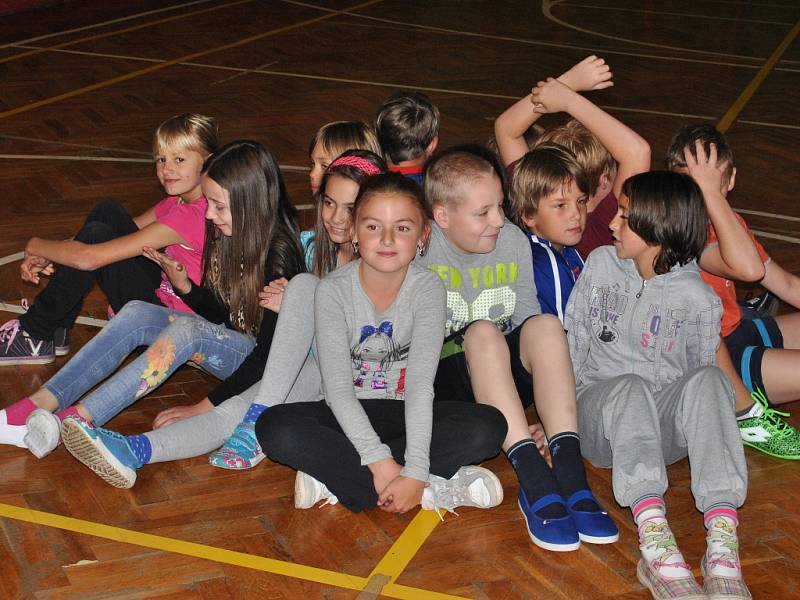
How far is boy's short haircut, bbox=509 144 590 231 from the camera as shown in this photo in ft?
10.3

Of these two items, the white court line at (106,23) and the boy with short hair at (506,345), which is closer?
the boy with short hair at (506,345)

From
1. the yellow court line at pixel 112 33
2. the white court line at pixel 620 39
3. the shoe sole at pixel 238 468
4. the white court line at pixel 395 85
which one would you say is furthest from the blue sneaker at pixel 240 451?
the white court line at pixel 620 39

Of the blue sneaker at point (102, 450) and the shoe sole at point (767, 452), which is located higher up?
the blue sneaker at point (102, 450)

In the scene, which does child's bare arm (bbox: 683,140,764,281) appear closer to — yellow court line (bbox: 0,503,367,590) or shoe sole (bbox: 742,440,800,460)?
shoe sole (bbox: 742,440,800,460)

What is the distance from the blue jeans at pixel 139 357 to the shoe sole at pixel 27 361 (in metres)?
0.46

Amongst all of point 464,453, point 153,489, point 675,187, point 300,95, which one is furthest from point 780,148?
point 153,489

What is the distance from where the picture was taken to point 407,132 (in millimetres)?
3773

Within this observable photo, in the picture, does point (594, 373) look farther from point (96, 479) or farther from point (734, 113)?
point (734, 113)

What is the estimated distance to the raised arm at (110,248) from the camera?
3.28 metres

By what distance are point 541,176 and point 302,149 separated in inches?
123

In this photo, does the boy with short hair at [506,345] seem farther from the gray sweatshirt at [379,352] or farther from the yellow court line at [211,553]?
the yellow court line at [211,553]

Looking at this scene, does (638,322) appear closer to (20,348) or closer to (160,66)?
(20,348)

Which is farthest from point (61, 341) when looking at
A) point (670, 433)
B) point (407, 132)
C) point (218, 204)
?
point (670, 433)

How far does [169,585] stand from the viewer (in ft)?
8.12
